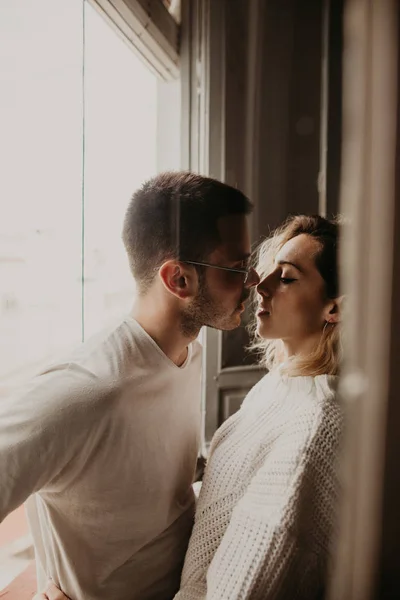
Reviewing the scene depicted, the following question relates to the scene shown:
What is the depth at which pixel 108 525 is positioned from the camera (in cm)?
79

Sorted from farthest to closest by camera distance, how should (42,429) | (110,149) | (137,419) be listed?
(110,149), (137,419), (42,429)

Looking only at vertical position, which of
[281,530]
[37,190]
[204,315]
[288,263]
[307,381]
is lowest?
[281,530]

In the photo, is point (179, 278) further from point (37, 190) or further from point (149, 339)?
point (37, 190)

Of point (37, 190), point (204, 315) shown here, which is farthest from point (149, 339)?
point (37, 190)

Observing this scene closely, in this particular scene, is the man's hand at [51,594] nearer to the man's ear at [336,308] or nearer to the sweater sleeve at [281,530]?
the sweater sleeve at [281,530]

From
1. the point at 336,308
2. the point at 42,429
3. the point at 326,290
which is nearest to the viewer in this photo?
the point at 336,308

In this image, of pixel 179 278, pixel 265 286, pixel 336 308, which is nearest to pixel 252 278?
pixel 265 286

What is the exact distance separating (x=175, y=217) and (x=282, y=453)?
0.45 meters

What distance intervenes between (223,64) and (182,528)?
850 mm

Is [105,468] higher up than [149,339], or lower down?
lower down

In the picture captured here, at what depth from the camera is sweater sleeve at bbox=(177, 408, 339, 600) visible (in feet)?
1.82

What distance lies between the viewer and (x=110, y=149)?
3.38 feet

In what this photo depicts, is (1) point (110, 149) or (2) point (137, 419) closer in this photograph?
(2) point (137, 419)

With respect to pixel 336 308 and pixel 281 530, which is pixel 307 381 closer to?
pixel 281 530
